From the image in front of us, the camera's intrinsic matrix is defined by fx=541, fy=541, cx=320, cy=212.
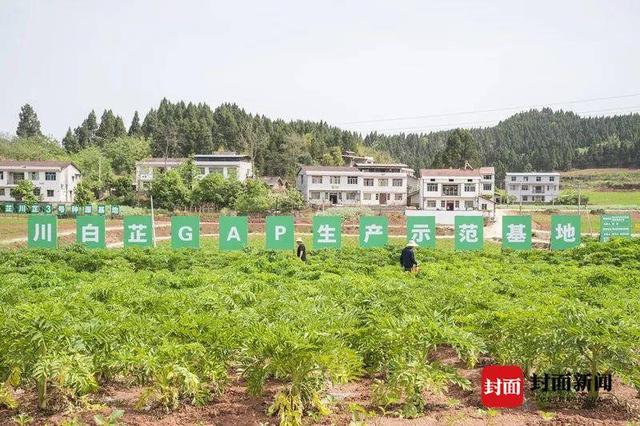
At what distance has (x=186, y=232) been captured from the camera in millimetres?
20281

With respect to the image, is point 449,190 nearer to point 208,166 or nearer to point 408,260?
point 208,166


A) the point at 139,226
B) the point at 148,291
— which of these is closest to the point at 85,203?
the point at 139,226

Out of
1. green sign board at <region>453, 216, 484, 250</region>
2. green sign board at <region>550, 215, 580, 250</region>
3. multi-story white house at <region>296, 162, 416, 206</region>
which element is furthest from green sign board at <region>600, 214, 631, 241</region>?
multi-story white house at <region>296, 162, 416, 206</region>

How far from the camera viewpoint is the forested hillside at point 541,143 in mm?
120719

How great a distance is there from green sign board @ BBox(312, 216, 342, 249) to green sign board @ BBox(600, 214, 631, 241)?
12020 mm

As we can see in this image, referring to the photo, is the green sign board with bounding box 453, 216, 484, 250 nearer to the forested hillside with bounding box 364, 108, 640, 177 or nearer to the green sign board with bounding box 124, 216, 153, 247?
the green sign board with bounding box 124, 216, 153, 247

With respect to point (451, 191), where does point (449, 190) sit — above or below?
above

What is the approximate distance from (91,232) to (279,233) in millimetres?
6883

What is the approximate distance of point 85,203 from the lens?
5503 cm

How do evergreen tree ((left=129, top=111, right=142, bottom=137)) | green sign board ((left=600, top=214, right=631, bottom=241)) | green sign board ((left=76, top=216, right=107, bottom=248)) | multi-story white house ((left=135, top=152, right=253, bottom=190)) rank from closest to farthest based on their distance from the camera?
green sign board ((left=76, top=216, right=107, bottom=248)) → green sign board ((left=600, top=214, right=631, bottom=241)) → multi-story white house ((left=135, top=152, right=253, bottom=190)) → evergreen tree ((left=129, top=111, right=142, bottom=137))

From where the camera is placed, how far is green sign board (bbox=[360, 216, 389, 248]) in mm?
21109

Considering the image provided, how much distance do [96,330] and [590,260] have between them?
61.1ft

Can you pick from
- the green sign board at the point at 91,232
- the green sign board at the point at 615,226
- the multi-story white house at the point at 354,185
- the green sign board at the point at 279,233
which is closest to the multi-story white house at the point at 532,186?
the multi-story white house at the point at 354,185

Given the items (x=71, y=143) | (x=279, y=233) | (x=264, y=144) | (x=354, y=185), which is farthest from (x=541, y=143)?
(x=279, y=233)
